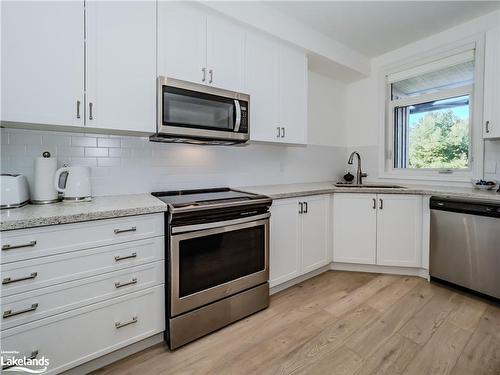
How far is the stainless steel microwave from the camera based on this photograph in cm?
176

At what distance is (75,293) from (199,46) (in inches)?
73.0

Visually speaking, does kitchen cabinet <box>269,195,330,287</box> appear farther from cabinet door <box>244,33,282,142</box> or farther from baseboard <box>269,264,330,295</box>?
cabinet door <box>244,33,282,142</box>

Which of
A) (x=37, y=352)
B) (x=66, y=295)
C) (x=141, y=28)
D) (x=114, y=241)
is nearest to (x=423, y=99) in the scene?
(x=141, y=28)

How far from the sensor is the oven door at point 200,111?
176 cm

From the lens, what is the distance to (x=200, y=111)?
1904 millimetres

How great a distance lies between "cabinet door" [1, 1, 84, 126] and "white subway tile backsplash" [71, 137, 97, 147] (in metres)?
0.33

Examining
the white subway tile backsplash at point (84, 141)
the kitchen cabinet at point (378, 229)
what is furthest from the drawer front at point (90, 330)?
the kitchen cabinet at point (378, 229)

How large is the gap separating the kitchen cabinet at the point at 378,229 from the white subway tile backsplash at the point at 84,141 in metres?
2.34

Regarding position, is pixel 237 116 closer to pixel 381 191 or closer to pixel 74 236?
pixel 74 236

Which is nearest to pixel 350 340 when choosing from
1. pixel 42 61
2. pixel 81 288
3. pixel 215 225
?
pixel 215 225

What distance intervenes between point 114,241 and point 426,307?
2409 millimetres

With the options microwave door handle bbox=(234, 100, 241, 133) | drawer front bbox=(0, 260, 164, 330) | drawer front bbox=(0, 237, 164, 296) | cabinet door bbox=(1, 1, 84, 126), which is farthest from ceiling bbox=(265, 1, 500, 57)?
drawer front bbox=(0, 260, 164, 330)

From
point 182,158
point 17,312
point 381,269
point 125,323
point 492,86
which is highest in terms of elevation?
point 492,86

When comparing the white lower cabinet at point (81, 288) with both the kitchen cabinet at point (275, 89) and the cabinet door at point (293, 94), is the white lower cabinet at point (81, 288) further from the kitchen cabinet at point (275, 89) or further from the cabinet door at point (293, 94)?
the cabinet door at point (293, 94)
